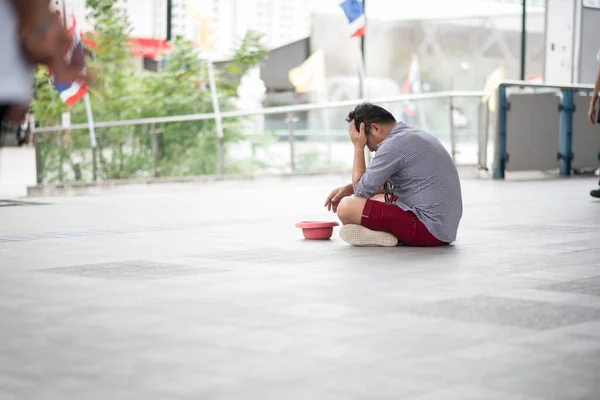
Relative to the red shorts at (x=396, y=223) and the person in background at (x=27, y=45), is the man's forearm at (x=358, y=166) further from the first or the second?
the person in background at (x=27, y=45)

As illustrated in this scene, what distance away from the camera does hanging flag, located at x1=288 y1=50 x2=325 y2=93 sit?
2259 cm

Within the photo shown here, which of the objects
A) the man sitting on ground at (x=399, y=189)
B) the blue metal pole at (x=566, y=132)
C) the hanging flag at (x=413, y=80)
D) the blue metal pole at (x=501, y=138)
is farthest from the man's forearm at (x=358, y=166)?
the hanging flag at (x=413, y=80)

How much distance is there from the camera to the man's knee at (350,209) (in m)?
6.80

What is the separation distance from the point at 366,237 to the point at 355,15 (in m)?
12.0

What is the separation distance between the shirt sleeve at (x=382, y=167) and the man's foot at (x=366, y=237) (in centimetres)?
29

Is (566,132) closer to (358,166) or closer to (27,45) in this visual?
(358,166)

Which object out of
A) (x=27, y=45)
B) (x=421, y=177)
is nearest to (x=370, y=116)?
(x=421, y=177)

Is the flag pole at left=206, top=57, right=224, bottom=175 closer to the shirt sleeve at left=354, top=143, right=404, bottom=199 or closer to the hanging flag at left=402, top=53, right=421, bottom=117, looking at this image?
the hanging flag at left=402, top=53, right=421, bottom=117

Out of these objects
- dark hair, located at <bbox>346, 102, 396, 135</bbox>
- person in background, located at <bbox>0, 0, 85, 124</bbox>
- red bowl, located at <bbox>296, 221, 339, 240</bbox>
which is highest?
person in background, located at <bbox>0, 0, 85, 124</bbox>

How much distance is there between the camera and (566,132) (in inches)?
647

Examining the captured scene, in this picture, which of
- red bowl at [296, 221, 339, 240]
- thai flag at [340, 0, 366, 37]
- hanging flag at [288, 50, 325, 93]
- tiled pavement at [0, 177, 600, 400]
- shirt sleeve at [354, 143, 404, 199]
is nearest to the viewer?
tiled pavement at [0, 177, 600, 400]

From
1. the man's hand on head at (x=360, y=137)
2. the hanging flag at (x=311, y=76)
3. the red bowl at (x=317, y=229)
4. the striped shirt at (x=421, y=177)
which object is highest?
the hanging flag at (x=311, y=76)

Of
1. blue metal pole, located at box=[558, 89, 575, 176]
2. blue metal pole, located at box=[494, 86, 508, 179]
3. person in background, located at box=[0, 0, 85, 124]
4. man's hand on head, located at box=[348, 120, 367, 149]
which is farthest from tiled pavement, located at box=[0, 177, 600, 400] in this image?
blue metal pole, located at box=[558, 89, 575, 176]

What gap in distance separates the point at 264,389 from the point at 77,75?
5.97 feet
